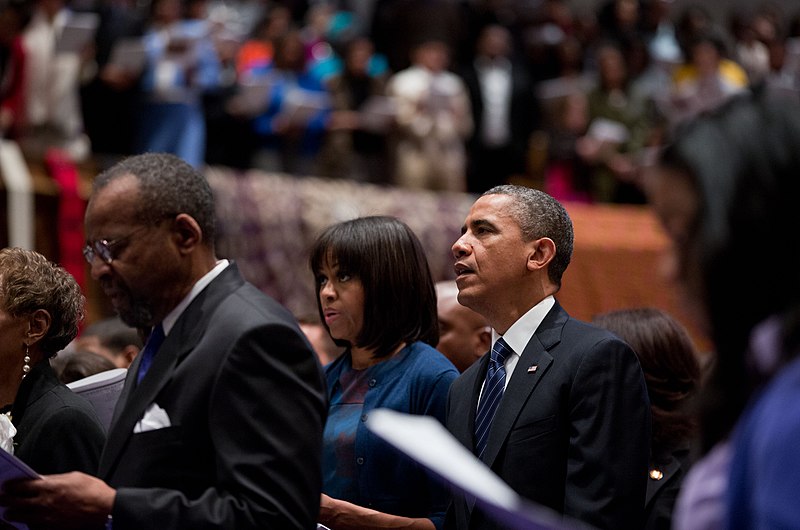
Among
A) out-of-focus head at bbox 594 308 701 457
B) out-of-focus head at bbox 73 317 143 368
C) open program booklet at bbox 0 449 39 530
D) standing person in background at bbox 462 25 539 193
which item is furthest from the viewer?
standing person in background at bbox 462 25 539 193

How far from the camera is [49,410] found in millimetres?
2459

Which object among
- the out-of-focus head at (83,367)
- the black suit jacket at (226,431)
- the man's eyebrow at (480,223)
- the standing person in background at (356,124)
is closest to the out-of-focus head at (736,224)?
the black suit jacket at (226,431)

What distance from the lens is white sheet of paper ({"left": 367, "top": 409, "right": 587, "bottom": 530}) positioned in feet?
4.45

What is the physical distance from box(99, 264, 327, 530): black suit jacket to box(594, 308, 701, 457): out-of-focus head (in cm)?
122

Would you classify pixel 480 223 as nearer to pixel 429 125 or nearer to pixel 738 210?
pixel 738 210

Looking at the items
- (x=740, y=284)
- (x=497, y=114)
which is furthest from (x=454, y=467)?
(x=497, y=114)

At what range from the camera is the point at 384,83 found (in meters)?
Answer: 9.33

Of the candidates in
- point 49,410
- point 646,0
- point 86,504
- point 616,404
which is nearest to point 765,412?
point 86,504

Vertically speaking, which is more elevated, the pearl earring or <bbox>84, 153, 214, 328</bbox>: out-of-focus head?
<bbox>84, 153, 214, 328</bbox>: out-of-focus head

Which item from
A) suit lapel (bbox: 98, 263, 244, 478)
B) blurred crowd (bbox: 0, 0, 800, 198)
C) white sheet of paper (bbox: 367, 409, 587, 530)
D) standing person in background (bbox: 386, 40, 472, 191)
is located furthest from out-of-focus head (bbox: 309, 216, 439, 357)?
standing person in background (bbox: 386, 40, 472, 191)

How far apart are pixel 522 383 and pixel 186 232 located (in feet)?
2.85

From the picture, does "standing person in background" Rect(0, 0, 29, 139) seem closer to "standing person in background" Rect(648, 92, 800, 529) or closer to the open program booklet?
the open program booklet

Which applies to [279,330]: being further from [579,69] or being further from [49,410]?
[579,69]

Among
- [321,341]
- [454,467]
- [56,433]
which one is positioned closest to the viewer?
[454,467]
